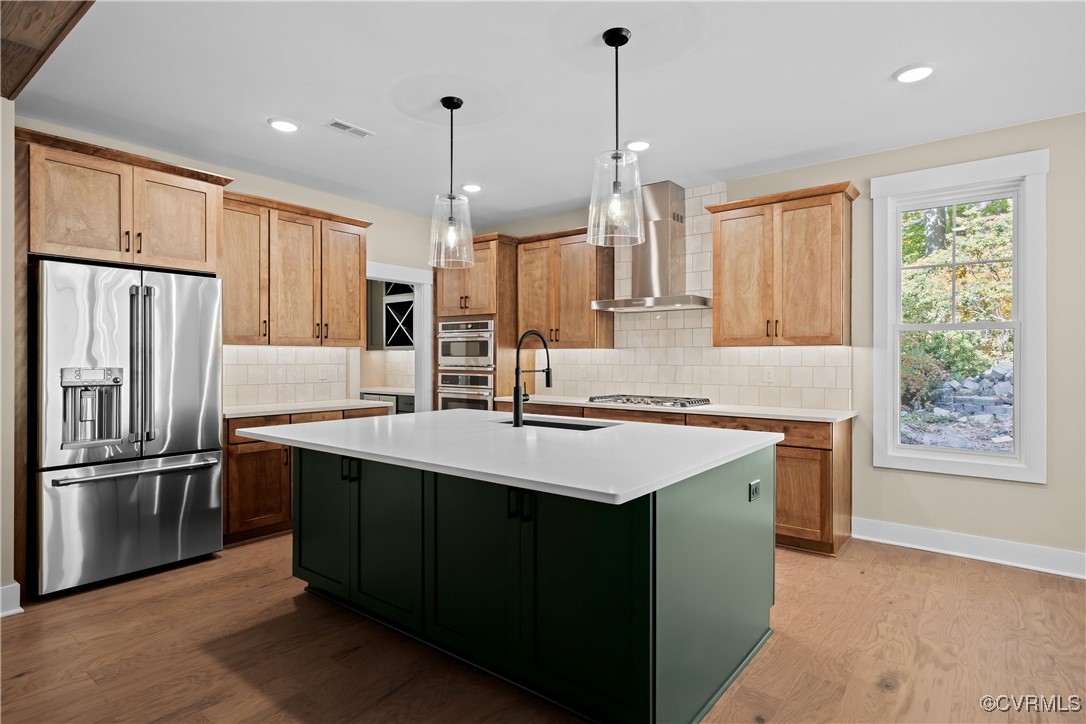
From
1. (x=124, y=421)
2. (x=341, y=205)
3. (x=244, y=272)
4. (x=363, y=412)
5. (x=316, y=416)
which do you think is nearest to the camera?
(x=124, y=421)

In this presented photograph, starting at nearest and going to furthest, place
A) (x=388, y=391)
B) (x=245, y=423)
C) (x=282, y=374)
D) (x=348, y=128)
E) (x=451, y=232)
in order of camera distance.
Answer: (x=451, y=232)
(x=348, y=128)
(x=245, y=423)
(x=282, y=374)
(x=388, y=391)

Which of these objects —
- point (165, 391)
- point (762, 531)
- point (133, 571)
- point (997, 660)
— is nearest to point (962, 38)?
point (762, 531)

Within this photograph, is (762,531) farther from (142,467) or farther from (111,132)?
(111,132)

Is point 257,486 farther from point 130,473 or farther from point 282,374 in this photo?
point 282,374

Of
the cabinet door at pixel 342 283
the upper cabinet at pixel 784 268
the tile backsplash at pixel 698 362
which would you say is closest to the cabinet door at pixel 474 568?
the cabinet door at pixel 342 283

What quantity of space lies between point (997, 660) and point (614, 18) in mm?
3022

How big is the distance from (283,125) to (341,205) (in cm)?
163

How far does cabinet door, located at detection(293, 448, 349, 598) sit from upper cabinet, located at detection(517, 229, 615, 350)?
278cm

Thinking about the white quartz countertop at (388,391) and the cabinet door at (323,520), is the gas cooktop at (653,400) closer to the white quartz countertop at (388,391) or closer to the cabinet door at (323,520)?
the cabinet door at (323,520)

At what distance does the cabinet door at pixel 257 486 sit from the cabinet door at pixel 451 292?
7.25 ft

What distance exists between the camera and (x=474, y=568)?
2289mm

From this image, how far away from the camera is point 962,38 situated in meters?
2.61

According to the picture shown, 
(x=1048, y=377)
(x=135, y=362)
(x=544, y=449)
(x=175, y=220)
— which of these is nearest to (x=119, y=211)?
(x=175, y=220)

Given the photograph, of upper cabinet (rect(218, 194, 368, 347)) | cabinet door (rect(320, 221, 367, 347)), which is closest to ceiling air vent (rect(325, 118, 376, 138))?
upper cabinet (rect(218, 194, 368, 347))
